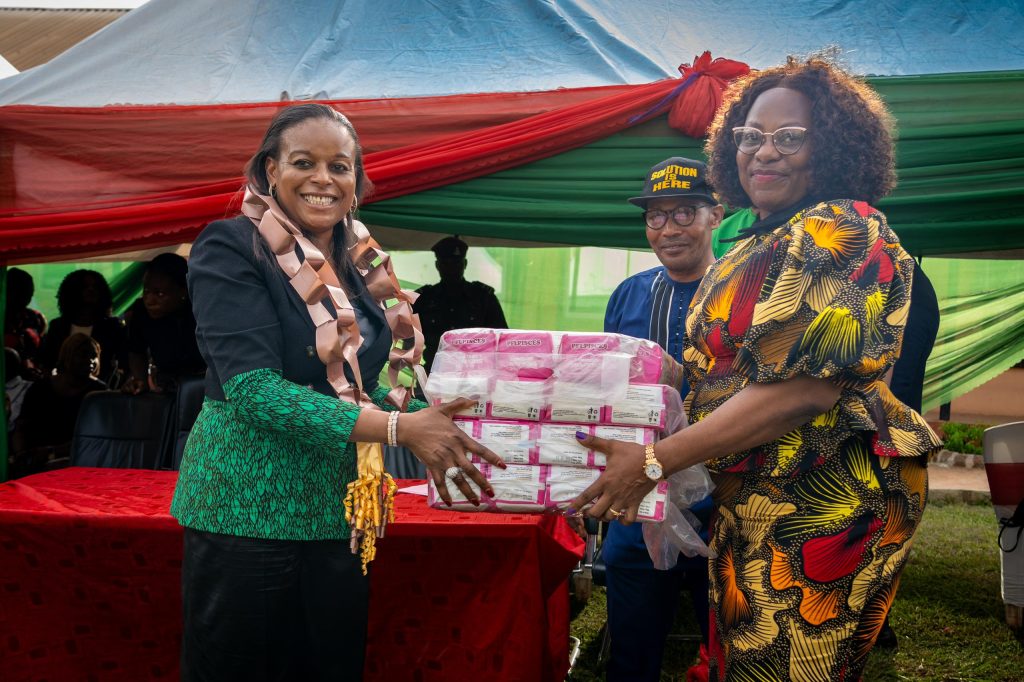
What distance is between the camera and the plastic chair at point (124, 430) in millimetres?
4340

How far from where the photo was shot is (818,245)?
1.61m

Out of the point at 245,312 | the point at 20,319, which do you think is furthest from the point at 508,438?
the point at 20,319

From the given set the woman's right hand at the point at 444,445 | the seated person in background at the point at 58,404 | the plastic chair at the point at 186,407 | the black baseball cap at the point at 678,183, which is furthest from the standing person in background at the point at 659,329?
the seated person in background at the point at 58,404

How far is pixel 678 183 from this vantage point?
10.1ft

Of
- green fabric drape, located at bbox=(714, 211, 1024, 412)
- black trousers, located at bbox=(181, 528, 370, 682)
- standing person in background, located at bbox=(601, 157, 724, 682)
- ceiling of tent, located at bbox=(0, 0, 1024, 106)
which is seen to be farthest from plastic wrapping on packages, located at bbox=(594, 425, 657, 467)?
green fabric drape, located at bbox=(714, 211, 1024, 412)

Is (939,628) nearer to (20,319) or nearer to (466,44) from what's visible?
(466,44)

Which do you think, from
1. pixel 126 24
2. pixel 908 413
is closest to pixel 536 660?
pixel 908 413

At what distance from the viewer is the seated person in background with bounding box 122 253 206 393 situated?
4543mm

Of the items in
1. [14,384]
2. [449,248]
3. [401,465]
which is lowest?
[401,465]

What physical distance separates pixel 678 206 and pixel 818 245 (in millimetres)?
1508

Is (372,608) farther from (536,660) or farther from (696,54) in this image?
(696,54)

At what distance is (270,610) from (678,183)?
2.02 metres

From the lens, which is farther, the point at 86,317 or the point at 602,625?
the point at 86,317

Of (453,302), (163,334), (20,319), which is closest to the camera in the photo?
(163,334)
